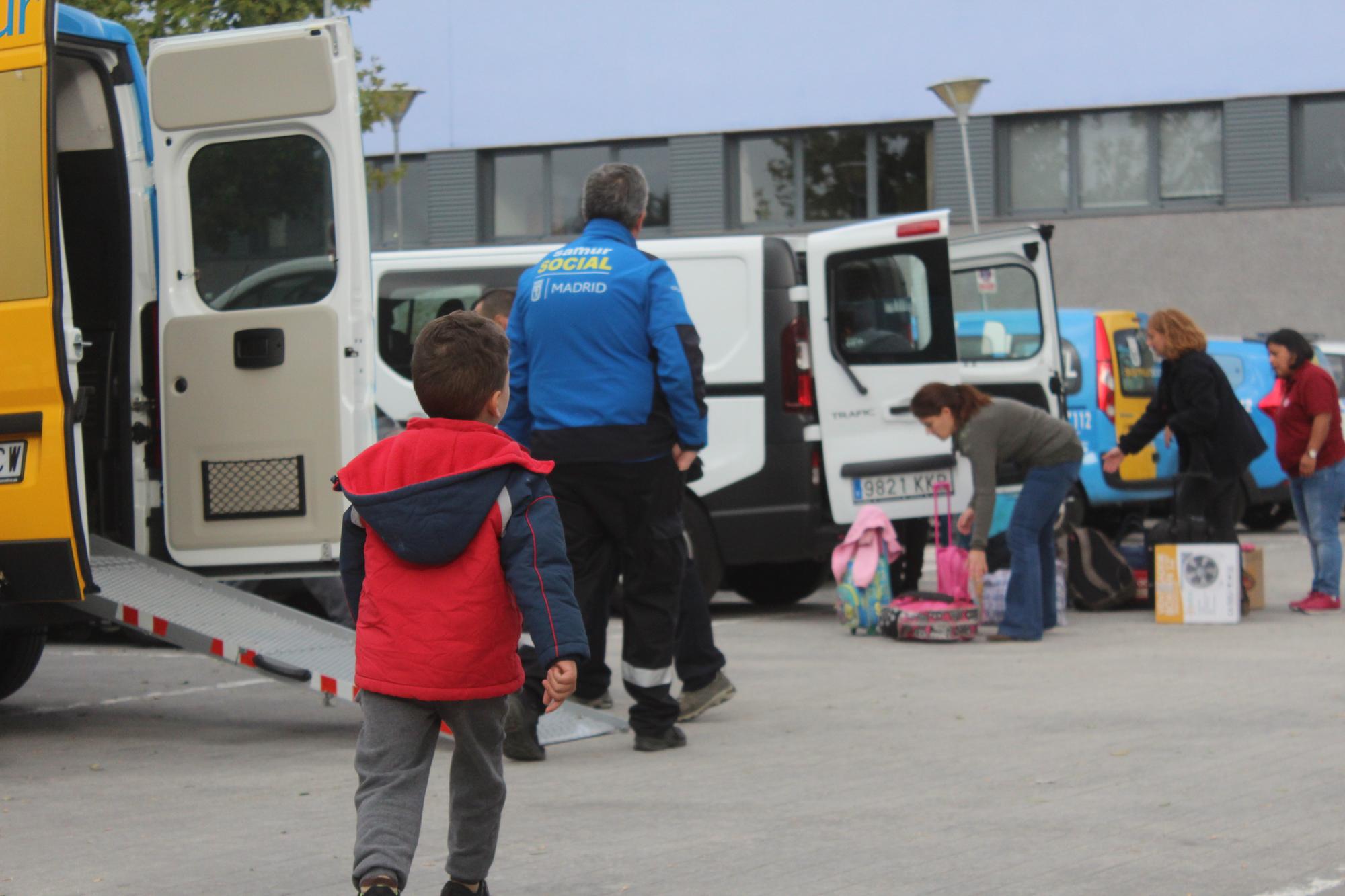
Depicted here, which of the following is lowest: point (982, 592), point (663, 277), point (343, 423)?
point (982, 592)

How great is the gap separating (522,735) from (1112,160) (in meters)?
20.6

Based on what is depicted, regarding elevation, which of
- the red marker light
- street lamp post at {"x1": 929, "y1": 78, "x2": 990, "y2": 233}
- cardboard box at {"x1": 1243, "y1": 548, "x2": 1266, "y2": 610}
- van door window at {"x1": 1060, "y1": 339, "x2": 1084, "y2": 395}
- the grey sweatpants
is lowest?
cardboard box at {"x1": 1243, "y1": 548, "x2": 1266, "y2": 610}

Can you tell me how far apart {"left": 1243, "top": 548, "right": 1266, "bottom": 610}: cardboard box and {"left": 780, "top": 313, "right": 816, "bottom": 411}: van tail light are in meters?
2.80

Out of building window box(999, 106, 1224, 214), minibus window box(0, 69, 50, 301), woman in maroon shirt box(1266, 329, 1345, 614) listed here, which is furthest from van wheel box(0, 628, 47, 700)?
building window box(999, 106, 1224, 214)

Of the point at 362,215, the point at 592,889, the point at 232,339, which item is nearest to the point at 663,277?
the point at 362,215

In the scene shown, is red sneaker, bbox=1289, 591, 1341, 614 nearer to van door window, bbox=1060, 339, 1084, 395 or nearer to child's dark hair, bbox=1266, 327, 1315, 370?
child's dark hair, bbox=1266, 327, 1315, 370

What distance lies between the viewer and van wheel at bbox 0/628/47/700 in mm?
7688

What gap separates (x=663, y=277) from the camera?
6.47m

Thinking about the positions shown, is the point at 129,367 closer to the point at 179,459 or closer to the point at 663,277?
the point at 179,459

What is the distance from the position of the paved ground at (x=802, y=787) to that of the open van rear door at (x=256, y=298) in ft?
2.76

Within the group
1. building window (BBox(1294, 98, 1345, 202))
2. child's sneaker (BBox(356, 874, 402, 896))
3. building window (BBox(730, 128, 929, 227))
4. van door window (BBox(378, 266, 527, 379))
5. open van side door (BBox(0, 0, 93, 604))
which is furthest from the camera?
building window (BBox(730, 128, 929, 227))

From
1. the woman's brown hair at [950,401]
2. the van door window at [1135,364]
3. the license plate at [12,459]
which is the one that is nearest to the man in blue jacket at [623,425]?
the license plate at [12,459]

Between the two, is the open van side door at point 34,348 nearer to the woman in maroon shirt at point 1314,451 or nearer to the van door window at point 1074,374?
the woman in maroon shirt at point 1314,451

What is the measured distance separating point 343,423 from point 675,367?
1.71 metres
